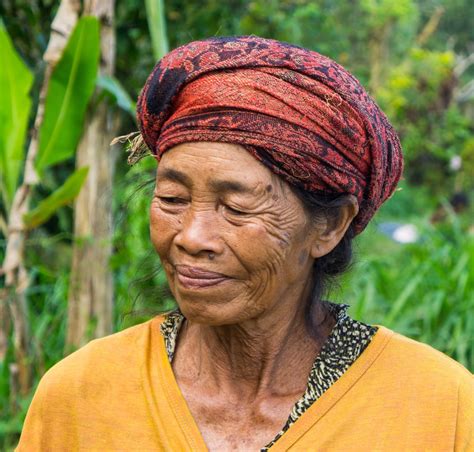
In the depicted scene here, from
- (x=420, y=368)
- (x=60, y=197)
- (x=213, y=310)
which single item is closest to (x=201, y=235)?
(x=213, y=310)

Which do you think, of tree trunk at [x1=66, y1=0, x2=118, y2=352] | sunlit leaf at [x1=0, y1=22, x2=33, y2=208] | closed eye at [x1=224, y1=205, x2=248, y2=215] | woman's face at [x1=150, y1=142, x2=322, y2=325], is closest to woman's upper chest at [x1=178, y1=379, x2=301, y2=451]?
woman's face at [x1=150, y1=142, x2=322, y2=325]

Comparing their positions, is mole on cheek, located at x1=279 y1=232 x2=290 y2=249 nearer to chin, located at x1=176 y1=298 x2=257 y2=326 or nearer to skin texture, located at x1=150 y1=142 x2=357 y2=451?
skin texture, located at x1=150 y1=142 x2=357 y2=451

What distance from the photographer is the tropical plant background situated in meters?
3.54

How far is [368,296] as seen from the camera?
4.75 meters

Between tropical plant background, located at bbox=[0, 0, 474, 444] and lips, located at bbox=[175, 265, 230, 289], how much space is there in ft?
1.39

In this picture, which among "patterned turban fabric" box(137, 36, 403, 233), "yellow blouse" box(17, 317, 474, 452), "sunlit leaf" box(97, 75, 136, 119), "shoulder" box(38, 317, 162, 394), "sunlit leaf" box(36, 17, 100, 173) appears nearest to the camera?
"patterned turban fabric" box(137, 36, 403, 233)

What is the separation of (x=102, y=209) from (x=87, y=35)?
0.73m

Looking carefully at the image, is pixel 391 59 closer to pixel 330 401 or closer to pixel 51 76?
pixel 51 76

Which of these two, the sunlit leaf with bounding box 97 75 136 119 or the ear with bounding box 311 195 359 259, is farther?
the sunlit leaf with bounding box 97 75 136 119

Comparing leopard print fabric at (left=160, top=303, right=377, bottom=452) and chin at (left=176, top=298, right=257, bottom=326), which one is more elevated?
chin at (left=176, top=298, right=257, bottom=326)

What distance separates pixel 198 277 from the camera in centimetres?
183

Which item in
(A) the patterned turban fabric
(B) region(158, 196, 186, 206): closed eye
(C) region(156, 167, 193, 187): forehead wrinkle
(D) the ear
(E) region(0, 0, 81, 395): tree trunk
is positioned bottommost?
(E) region(0, 0, 81, 395): tree trunk

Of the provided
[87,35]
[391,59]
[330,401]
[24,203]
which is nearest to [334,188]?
[330,401]

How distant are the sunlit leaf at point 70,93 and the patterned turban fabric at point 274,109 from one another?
1.64m
